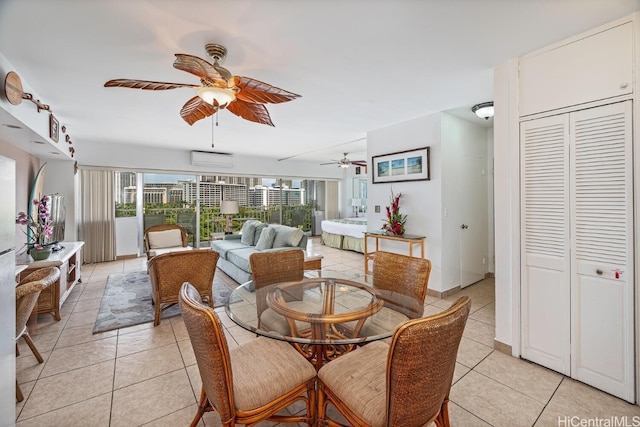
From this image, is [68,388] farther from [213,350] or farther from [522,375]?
[522,375]

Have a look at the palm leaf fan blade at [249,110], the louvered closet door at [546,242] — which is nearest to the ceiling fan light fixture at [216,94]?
the palm leaf fan blade at [249,110]

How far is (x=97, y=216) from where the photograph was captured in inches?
223

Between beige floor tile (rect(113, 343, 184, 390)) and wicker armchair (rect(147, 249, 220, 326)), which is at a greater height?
wicker armchair (rect(147, 249, 220, 326))

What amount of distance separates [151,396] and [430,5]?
3.12 m

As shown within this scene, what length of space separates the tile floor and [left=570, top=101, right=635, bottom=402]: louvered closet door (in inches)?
9.9

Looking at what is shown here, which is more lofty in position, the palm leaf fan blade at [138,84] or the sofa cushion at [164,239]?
the palm leaf fan blade at [138,84]

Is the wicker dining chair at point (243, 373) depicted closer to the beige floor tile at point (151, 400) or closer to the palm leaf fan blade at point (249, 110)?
the beige floor tile at point (151, 400)

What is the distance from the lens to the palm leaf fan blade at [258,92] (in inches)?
78.2

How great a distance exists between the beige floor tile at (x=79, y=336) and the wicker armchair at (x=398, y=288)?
8.75 feet

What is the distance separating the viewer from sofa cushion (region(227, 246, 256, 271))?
3.91 meters

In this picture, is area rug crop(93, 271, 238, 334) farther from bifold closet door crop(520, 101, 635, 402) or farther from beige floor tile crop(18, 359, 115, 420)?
bifold closet door crop(520, 101, 635, 402)

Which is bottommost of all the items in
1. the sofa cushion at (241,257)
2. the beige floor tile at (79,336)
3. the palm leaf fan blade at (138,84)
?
the beige floor tile at (79,336)

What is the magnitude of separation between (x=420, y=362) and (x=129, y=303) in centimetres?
378

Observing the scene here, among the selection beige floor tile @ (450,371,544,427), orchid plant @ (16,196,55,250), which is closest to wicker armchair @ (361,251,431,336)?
beige floor tile @ (450,371,544,427)
